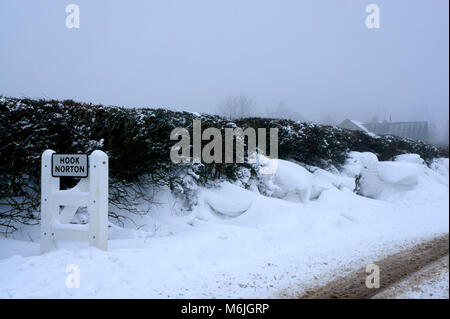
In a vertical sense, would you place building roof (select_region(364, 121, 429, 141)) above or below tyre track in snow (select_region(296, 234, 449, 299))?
above

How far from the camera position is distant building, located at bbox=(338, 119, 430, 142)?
20.3 ft

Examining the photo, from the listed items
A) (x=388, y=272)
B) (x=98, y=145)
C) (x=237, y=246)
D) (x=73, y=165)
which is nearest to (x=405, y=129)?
(x=388, y=272)

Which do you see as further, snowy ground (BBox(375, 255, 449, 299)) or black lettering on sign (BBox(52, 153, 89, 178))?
black lettering on sign (BBox(52, 153, 89, 178))

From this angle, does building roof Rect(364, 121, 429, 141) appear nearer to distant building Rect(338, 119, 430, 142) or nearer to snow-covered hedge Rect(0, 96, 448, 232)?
distant building Rect(338, 119, 430, 142)

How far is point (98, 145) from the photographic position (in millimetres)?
5242

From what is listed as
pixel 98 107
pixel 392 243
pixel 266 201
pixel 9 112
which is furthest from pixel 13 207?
pixel 392 243

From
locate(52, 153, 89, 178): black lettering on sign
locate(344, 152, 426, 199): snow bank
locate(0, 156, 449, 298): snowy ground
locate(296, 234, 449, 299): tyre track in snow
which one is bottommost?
locate(296, 234, 449, 299): tyre track in snow

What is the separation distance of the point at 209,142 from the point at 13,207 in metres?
3.78

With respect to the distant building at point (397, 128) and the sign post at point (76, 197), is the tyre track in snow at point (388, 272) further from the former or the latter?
the sign post at point (76, 197)

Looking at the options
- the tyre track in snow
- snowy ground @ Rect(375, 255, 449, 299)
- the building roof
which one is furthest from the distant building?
snowy ground @ Rect(375, 255, 449, 299)

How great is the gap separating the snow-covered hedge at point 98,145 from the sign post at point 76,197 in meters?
0.95

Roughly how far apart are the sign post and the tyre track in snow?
2.50 metres

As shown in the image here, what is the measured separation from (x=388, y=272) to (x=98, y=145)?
451cm
